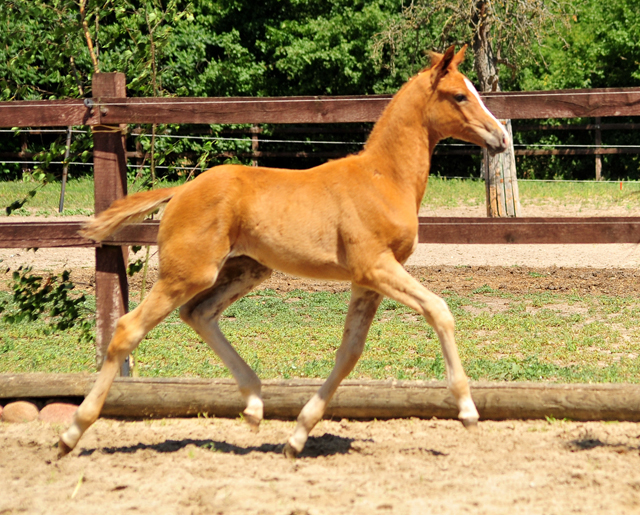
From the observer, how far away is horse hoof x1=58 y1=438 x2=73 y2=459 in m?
3.79

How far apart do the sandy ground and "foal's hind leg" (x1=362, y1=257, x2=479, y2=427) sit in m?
0.32

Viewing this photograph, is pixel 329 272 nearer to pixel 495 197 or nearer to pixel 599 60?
pixel 495 197

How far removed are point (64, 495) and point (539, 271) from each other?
7638mm

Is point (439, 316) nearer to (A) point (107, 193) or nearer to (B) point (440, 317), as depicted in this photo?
(B) point (440, 317)

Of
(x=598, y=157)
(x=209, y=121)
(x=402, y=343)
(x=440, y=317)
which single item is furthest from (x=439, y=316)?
(x=598, y=157)

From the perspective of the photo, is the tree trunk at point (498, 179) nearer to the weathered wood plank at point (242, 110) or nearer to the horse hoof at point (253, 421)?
the weathered wood plank at point (242, 110)

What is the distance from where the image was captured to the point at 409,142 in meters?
3.83

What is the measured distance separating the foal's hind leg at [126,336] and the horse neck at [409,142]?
1.21m

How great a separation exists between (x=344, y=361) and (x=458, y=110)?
1.43 m

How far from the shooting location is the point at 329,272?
3.79 metres

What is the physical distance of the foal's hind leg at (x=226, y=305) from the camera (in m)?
4.04

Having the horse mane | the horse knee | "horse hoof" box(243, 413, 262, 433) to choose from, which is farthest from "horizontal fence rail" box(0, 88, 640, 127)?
"horse hoof" box(243, 413, 262, 433)

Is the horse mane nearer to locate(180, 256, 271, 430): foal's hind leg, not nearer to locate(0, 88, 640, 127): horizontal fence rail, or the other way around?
locate(0, 88, 640, 127): horizontal fence rail

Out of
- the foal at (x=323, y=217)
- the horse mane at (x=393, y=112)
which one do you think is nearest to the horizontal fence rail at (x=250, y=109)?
the horse mane at (x=393, y=112)
